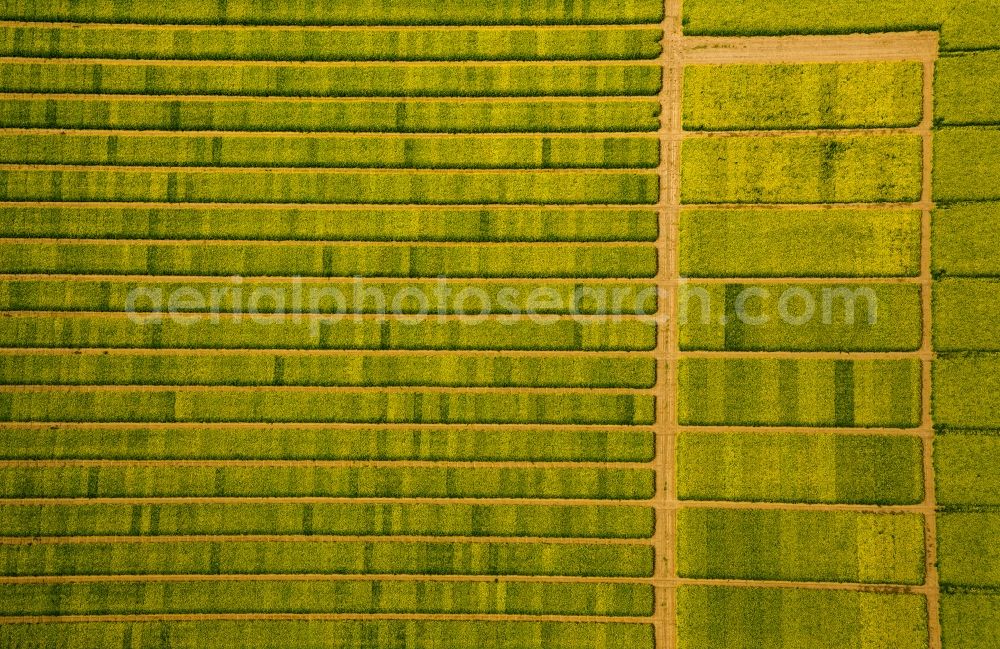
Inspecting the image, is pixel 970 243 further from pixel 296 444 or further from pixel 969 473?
pixel 296 444

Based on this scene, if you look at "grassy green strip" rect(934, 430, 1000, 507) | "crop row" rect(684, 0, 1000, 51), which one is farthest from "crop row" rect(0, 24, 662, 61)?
"grassy green strip" rect(934, 430, 1000, 507)

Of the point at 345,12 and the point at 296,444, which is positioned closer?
the point at 296,444

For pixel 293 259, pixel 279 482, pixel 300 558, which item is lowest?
pixel 300 558

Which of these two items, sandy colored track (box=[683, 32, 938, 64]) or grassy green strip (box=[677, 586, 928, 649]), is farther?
sandy colored track (box=[683, 32, 938, 64])

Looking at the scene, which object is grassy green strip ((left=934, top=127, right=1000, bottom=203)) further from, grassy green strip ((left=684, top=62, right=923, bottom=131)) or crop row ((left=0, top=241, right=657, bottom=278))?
crop row ((left=0, top=241, right=657, bottom=278))

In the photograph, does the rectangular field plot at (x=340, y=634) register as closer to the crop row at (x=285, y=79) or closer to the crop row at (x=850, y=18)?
the crop row at (x=285, y=79)

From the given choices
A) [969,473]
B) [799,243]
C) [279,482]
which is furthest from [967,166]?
[279,482]
